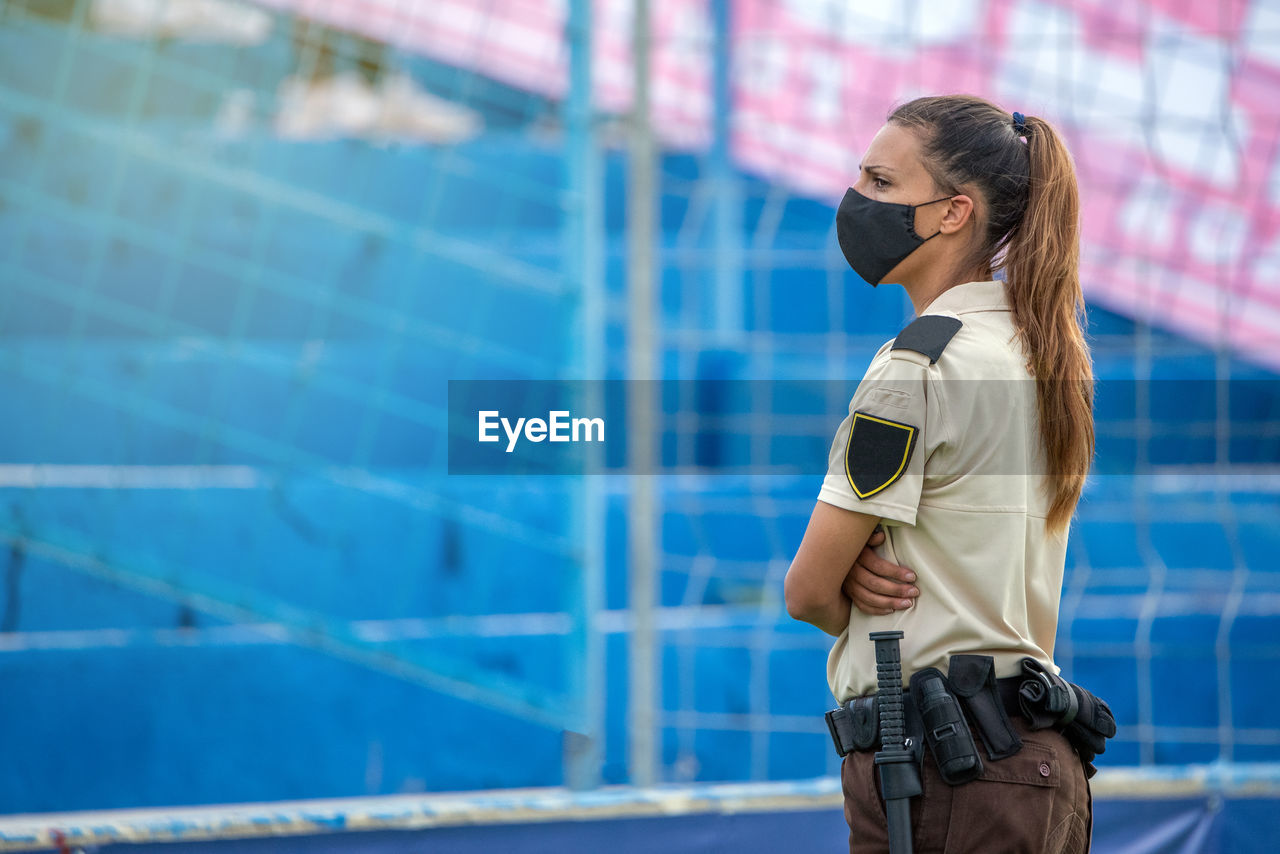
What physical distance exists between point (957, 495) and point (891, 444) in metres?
0.10

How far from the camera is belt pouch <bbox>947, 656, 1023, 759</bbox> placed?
3.79ft

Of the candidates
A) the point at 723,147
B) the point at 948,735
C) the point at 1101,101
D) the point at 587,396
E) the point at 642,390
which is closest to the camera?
the point at 948,735

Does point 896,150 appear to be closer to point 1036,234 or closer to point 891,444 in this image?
point 1036,234

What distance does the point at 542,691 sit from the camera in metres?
3.60

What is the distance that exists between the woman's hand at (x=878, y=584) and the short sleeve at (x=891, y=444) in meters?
0.06

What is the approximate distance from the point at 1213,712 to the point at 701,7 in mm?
2830

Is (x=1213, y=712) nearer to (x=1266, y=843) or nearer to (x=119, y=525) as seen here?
(x=1266, y=843)

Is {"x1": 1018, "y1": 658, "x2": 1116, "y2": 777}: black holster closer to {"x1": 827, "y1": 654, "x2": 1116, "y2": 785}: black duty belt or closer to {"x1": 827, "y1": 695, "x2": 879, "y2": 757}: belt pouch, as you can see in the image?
{"x1": 827, "y1": 654, "x2": 1116, "y2": 785}: black duty belt

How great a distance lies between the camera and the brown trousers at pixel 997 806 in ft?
3.76

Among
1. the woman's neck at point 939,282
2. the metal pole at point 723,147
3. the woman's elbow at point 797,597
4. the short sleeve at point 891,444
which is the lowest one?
the woman's elbow at point 797,597

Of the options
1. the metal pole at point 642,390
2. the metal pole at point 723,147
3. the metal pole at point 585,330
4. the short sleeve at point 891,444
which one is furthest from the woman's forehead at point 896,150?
the metal pole at point 723,147

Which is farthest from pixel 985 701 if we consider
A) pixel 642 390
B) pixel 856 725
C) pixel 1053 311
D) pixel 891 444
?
pixel 642 390

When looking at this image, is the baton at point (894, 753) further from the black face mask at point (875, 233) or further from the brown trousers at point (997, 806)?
the black face mask at point (875, 233)

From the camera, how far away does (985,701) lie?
1.16m
